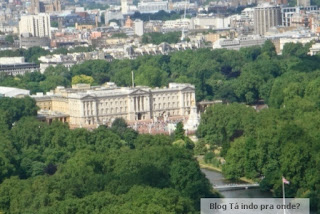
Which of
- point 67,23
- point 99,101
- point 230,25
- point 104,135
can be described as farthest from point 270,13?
point 104,135

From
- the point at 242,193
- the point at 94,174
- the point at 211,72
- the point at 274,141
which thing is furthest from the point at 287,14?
the point at 94,174

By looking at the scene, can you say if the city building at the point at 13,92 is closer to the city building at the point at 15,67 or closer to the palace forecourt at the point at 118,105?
the palace forecourt at the point at 118,105

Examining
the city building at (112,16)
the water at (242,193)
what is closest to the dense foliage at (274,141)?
the water at (242,193)

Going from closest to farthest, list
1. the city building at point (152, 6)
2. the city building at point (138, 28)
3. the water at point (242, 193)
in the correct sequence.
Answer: the water at point (242, 193), the city building at point (138, 28), the city building at point (152, 6)

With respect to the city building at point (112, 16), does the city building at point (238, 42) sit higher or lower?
higher

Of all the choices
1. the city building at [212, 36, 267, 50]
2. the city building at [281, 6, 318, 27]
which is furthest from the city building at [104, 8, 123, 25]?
the city building at [212, 36, 267, 50]

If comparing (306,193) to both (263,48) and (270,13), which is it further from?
(270,13)

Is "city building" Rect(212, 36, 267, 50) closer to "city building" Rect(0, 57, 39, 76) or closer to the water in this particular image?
"city building" Rect(0, 57, 39, 76)
